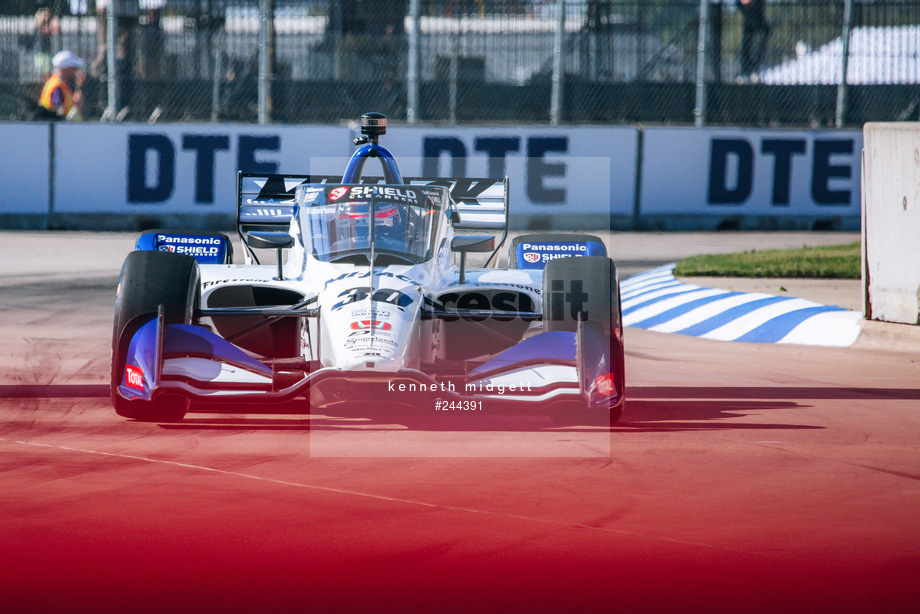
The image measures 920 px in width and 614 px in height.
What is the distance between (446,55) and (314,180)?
837 centimetres

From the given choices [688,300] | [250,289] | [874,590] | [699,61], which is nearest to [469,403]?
[250,289]

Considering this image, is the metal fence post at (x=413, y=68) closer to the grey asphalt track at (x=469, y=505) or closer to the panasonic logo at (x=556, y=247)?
Result: the panasonic logo at (x=556, y=247)

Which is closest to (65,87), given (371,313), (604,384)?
(371,313)

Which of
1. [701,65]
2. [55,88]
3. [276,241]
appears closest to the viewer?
[276,241]

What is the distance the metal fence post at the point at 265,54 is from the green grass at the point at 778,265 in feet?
20.0

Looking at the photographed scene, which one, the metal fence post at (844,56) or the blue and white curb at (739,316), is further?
the metal fence post at (844,56)

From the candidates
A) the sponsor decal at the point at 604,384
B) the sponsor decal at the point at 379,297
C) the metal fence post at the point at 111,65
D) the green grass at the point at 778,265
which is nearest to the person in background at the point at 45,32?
the metal fence post at the point at 111,65

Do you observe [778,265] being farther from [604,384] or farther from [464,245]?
[604,384]

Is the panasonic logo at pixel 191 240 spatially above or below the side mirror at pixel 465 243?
below

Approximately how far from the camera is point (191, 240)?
655cm

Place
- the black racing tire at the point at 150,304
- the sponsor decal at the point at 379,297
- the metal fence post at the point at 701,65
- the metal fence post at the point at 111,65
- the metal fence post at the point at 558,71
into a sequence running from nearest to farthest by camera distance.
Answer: the black racing tire at the point at 150,304, the sponsor decal at the point at 379,297, the metal fence post at the point at 111,65, the metal fence post at the point at 558,71, the metal fence post at the point at 701,65

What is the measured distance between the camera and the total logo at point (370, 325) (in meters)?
4.93

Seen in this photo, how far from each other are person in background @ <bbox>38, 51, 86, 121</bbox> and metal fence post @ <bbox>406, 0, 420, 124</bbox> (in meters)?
4.04

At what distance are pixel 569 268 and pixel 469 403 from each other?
75 centimetres
